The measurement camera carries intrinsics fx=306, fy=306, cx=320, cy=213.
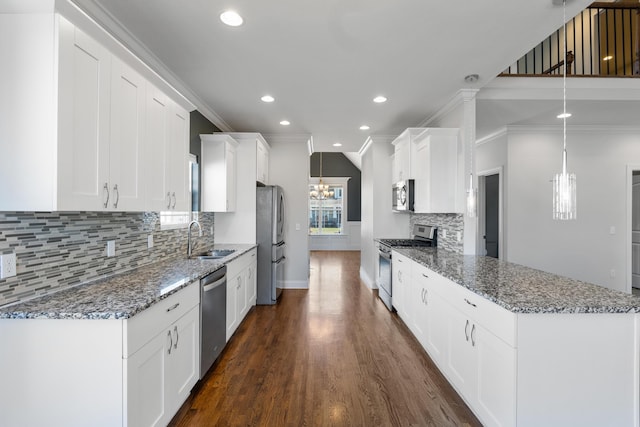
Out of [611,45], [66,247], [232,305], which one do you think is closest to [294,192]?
[232,305]

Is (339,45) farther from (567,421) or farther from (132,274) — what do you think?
(567,421)

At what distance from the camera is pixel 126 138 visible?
1849 millimetres

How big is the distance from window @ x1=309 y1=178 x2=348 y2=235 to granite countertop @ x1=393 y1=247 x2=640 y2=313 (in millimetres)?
8100

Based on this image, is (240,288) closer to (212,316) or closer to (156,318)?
(212,316)

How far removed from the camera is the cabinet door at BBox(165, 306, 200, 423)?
1.90 meters

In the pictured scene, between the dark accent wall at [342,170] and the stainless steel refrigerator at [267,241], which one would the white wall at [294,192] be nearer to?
the stainless steel refrigerator at [267,241]

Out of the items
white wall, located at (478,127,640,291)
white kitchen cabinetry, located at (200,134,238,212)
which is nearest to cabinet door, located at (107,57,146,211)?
white kitchen cabinetry, located at (200,134,238,212)

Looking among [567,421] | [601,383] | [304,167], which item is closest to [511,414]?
[567,421]

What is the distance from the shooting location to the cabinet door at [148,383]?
1.48 m

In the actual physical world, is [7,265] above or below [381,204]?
below

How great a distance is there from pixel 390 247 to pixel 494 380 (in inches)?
95.6

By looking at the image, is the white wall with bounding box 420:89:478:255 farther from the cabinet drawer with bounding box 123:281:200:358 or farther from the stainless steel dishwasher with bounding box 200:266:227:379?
the cabinet drawer with bounding box 123:281:200:358

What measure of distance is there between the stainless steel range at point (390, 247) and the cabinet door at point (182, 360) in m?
2.62

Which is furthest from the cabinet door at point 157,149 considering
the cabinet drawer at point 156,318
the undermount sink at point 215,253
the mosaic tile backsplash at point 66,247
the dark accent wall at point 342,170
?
the dark accent wall at point 342,170
